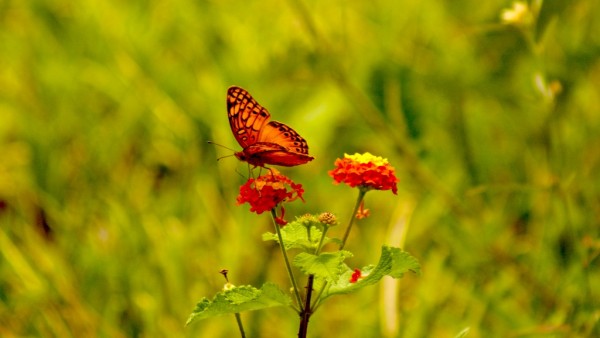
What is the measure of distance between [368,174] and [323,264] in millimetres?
50

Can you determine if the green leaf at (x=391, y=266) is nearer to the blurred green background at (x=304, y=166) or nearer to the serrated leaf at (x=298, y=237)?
the serrated leaf at (x=298, y=237)

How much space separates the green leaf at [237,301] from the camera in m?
0.36

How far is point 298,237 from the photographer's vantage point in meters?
0.40

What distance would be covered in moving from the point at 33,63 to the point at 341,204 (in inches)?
21.5

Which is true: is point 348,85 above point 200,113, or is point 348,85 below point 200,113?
below

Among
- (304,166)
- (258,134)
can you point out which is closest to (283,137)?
(258,134)

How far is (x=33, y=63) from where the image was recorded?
1.14 m

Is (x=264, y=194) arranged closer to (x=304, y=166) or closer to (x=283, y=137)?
(x=283, y=137)

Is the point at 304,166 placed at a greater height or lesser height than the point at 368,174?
greater

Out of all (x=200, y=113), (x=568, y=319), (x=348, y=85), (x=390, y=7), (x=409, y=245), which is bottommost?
(x=568, y=319)

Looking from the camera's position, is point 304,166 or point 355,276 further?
point 304,166

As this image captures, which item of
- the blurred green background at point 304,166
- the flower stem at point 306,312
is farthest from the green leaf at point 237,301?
the blurred green background at point 304,166

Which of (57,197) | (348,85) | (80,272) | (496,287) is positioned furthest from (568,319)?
(57,197)

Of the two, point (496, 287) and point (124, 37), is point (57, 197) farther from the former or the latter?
point (496, 287)
